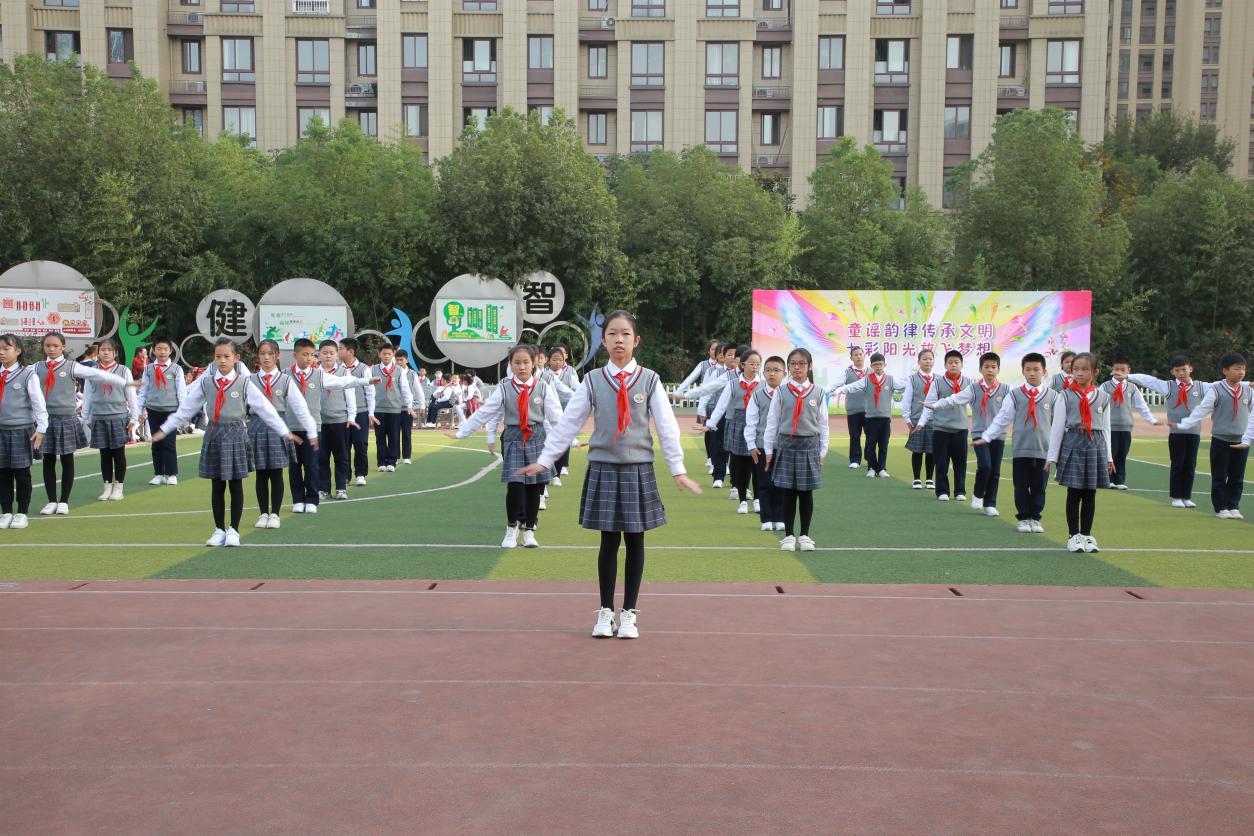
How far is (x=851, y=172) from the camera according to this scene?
38031 mm

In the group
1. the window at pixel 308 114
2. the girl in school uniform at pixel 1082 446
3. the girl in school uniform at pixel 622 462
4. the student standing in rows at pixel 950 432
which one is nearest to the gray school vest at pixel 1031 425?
the girl in school uniform at pixel 1082 446

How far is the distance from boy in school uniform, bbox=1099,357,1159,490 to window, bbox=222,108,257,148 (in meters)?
38.4

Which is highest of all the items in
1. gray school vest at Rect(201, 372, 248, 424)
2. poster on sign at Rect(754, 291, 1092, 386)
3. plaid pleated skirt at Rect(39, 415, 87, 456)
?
poster on sign at Rect(754, 291, 1092, 386)

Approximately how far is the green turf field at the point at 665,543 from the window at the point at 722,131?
32.8 metres

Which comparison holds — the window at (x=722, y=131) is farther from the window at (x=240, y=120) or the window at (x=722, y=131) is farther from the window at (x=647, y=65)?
the window at (x=240, y=120)

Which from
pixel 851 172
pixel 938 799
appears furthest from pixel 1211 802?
pixel 851 172

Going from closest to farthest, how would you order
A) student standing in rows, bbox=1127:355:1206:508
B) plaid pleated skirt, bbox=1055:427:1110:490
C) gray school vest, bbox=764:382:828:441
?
1. plaid pleated skirt, bbox=1055:427:1110:490
2. gray school vest, bbox=764:382:828:441
3. student standing in rows, bbox=1127:355:1206:508

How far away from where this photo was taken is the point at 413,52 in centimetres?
4506

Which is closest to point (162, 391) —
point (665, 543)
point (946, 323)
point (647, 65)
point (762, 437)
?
point (665, 543)

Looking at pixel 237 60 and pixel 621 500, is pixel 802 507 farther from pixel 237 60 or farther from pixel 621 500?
pixel 237 60

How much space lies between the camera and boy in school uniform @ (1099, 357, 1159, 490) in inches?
549

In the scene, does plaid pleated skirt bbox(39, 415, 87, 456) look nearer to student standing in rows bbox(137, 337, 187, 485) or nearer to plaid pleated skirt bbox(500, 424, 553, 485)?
student standing in rows bbox(137, 337, 187, 485)

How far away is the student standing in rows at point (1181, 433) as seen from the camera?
13.1m

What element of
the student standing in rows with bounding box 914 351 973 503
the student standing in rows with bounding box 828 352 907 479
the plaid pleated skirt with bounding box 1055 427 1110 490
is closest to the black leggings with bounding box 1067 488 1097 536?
the plaid pleated skirt with bounding box 1055 427 1110 490
